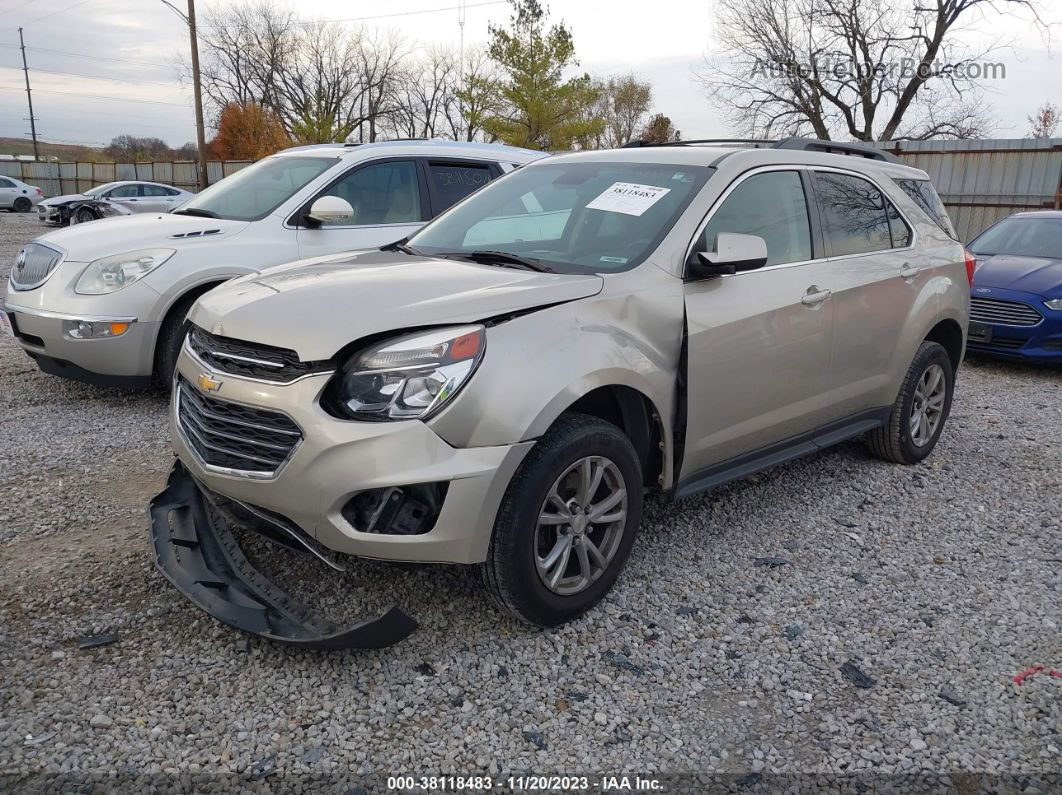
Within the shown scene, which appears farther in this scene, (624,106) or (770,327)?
(624,106)

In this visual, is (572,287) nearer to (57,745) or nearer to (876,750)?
(876,750)

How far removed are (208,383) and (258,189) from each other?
3.88 m

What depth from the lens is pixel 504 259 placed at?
3.47m

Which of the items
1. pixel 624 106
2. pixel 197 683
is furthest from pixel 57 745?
pixel 624 106

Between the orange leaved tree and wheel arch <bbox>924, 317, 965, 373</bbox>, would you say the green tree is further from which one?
wheel arch <bbox>924, 317, 965, 373</bbox>

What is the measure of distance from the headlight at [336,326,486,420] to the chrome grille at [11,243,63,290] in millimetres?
3971

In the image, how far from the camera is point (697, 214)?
11.6 ft

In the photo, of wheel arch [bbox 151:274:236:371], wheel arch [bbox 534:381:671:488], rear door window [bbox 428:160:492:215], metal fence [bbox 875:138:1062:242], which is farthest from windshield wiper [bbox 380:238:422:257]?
metal fence [bbox 875:138:1062:242]

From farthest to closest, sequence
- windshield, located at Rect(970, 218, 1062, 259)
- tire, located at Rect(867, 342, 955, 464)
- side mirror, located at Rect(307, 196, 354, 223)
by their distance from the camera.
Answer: windshield, located at Rect(970, 218, 1062, 259) → side mirror, located at Rect(307, 196, 354, 223) → tire, located at Rect(867, 342, 955, 464)

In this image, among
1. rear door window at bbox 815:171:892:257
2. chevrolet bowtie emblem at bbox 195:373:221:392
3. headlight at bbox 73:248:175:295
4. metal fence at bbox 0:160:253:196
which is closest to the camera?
chevrolet bowtie emblem at bbox 195:373:221:392

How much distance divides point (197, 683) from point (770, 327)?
8.88 ft

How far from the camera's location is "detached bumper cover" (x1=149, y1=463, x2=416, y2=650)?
8.83 ft

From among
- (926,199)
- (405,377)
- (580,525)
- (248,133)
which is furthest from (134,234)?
(248,133)

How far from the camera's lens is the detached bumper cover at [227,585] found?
8.83ft
